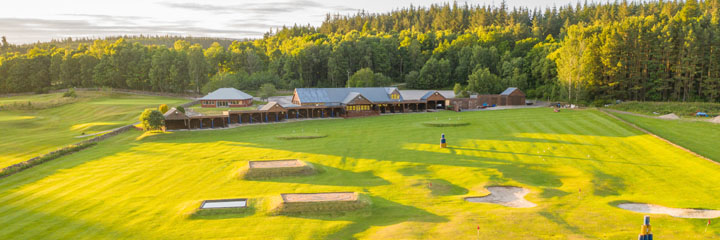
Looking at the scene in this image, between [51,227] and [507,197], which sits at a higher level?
[51,227]

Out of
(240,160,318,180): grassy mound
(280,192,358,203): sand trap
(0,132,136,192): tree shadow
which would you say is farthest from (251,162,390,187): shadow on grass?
(0,132,136,192): tree shadow

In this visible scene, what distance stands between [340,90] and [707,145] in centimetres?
5632

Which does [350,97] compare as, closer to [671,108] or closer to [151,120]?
[151,120]

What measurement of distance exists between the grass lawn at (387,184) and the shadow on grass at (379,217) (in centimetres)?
11

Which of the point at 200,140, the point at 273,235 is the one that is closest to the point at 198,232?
the point at 273,235

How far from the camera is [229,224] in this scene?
70.5 ft

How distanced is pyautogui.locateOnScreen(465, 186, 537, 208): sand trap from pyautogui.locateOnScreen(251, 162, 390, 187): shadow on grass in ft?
23.7

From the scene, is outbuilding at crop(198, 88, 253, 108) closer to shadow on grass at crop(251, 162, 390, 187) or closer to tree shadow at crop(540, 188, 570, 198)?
shadow on grass at crop(251, 162, 390, 187)

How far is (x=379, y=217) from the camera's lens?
22.8 m

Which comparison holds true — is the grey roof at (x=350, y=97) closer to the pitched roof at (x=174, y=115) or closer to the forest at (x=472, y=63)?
the forest at (x=472, y=63)

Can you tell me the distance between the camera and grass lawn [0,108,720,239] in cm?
2066

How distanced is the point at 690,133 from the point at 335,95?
53.7 metres

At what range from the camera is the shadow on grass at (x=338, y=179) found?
3067 cm

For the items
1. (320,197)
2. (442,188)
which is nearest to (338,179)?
(320,197)
